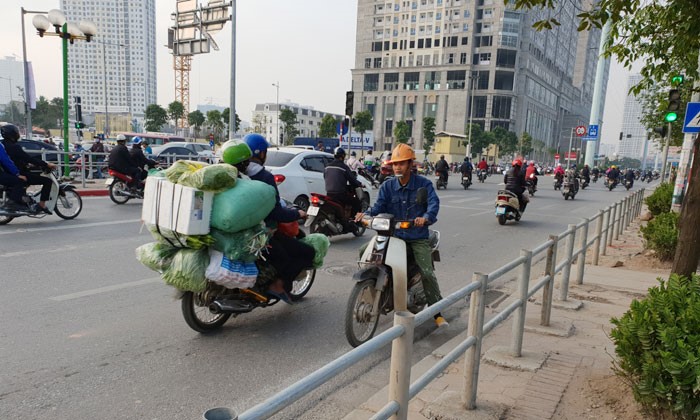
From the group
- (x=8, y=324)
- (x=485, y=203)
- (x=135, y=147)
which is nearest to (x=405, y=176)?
(x=8, y=324)

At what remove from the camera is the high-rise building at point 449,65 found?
3526 inches

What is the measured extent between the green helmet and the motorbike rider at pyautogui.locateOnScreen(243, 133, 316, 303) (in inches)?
6.7

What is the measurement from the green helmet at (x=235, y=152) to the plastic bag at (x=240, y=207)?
1.25ft

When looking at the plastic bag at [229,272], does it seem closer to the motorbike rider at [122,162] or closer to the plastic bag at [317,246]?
the plastic bag at [317,246]

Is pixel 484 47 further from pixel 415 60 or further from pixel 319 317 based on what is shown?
pixel 319 317

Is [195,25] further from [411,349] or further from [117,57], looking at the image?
[117,57]

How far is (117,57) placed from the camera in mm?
95250

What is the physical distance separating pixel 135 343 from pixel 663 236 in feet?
25.5

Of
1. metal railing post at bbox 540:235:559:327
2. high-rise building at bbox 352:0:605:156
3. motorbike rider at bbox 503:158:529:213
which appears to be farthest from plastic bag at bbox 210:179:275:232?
high-rise building at bbox 352:0:605:156

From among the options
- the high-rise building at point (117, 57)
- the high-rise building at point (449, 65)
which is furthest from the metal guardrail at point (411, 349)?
the high-rise building at point (117, 57)

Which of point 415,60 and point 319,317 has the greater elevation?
point 415,60

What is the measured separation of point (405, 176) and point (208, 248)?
189 centimetres

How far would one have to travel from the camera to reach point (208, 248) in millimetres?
3994

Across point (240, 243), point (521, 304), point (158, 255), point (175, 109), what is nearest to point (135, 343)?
point (158, 255)
